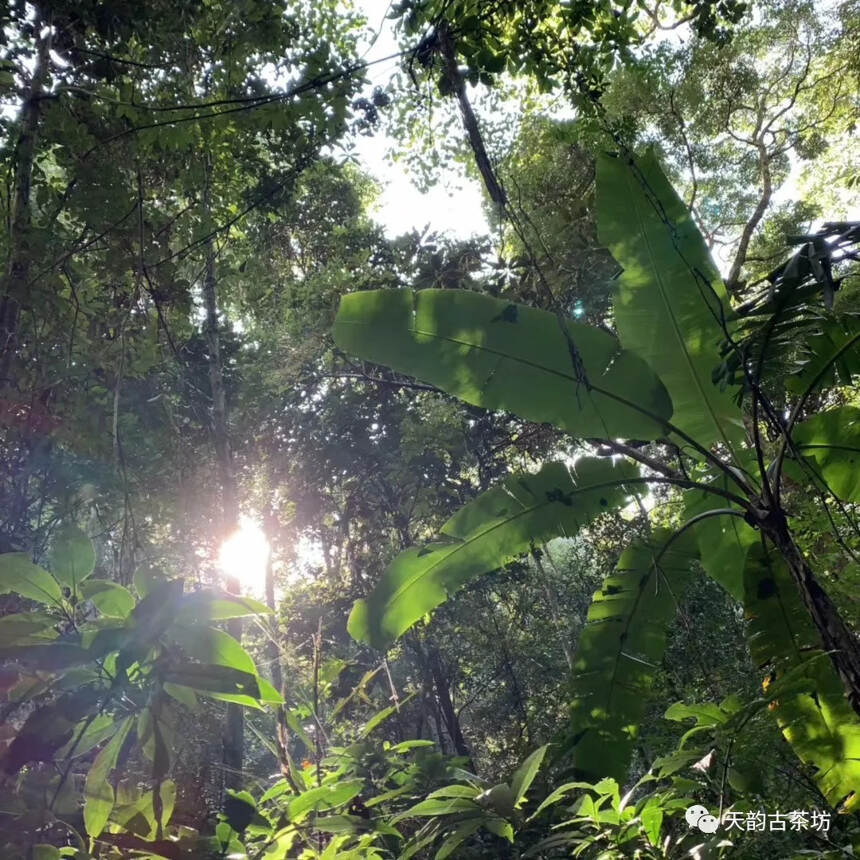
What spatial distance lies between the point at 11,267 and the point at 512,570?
6.12 metres

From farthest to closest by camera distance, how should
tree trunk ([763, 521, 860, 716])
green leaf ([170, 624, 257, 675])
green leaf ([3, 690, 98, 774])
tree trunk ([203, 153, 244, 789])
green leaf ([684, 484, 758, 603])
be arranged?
tree trunk ([203, 153, 244, 789]) → green leaf ([684, 484, 758, 603]) → tree trunk ([763, 521, 860, 716]) → green leaf ([170, 624, 257, 675]) → green leaf ([3, 690, 98, 774])

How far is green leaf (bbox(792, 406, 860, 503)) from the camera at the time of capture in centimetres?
192

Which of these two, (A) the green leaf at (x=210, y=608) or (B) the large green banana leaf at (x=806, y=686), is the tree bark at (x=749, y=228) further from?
(A) the green leaf at (x=210, y=608)

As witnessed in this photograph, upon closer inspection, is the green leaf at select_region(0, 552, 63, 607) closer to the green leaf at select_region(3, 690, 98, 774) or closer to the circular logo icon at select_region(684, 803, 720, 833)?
the green leaf at select_region(3, 690, 98, 774)

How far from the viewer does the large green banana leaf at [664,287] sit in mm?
1945

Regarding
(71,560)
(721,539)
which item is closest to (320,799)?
(71,560)

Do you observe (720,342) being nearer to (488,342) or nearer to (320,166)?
(488,342)

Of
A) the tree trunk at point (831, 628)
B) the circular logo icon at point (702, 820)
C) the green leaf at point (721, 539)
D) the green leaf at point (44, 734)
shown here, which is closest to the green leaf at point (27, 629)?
the green leaf at point (44, 734)

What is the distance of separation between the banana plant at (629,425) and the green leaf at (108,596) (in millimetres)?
922

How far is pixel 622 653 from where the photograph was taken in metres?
2.11

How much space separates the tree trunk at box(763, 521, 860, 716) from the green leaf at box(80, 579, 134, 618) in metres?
1.54

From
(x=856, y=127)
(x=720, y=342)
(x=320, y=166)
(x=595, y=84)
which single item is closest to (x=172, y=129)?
(x=595, y=84)

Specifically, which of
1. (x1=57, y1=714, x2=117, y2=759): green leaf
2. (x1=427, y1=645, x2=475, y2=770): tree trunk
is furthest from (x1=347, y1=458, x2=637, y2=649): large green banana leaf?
(x1=427, y1=645, x2=475, y2=770): tree trunk

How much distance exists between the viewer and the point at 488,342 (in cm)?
195
